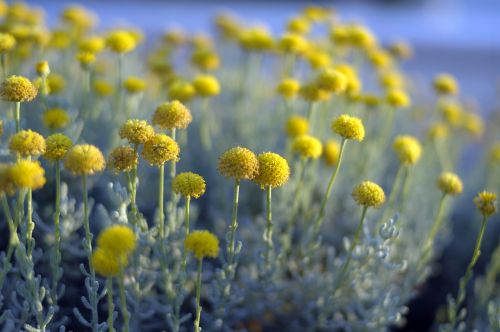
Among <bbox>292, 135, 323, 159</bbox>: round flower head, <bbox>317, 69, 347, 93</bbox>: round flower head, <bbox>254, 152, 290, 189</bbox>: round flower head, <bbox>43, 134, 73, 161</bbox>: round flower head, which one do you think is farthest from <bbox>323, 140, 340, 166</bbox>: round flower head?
<bbox>43, 134, 73, 161</bbox>: round flower head

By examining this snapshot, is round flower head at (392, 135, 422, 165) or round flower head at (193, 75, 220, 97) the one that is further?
round flower head at (193, 75, 220, 97)

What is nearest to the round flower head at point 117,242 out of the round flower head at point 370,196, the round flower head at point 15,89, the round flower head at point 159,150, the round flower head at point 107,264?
the round flower head at point 107,264

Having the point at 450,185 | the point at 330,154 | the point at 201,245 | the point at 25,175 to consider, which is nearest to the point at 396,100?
the point at 330,154

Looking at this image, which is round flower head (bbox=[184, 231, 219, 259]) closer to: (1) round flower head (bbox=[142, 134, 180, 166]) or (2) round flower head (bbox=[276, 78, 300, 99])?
(1) round flower head (bbox=[142, 134, 180, 166])

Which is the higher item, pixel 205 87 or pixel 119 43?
pixel 119 43

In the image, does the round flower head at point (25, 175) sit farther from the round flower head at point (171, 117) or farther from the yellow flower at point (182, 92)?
the yellow flower at point (182, 92)

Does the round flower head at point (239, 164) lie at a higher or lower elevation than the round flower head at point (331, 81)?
lower

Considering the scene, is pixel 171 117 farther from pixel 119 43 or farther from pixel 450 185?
pixel 450 185
